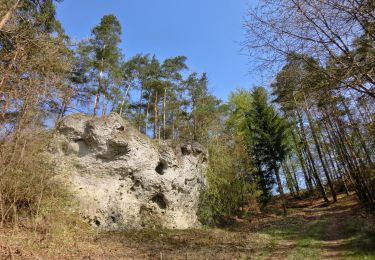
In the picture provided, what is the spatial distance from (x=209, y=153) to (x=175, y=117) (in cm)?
802

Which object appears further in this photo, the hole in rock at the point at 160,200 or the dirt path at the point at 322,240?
the hole in rock at the point at 160,200

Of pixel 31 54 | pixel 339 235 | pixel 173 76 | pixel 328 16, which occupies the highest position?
pixel 173 76

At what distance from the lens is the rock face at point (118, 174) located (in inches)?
524

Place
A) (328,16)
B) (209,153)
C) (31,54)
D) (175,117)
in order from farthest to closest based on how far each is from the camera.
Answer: (175,117) → (209,153) → (31,54) → (328,16)

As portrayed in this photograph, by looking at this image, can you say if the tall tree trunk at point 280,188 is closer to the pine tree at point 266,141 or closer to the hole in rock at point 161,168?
the pine tree at point 266,141

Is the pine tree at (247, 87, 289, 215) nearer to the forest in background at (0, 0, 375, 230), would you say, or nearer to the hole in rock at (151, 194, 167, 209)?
the forest in background at (0, 0, 375, 230)

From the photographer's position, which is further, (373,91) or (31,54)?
(31,54)

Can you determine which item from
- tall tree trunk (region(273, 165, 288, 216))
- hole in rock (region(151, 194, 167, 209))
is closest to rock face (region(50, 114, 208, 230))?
hole in rock (region(151, 194, 167, 209))

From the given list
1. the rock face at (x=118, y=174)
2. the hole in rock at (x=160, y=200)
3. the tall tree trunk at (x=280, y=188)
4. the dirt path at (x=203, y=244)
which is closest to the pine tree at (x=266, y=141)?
the tall tree trunk at (x=280, y=188)

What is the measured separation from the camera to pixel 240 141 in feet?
76.1

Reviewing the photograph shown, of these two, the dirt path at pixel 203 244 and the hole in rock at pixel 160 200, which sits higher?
the hole in rock at pixel 160 200

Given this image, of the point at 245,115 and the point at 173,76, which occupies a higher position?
the point at 173,76

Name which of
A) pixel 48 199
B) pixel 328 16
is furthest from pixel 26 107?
pixel 328 16

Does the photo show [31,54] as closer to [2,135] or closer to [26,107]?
[26,107]
